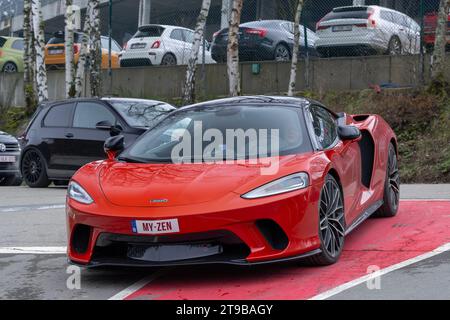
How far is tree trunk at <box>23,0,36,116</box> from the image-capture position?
2662cm

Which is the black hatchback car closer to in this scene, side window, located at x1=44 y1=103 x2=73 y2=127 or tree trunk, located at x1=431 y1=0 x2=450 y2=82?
side window, located at x1=44 y1=103 x2=73 y2=127

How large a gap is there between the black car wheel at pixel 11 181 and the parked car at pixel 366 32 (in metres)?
8.29

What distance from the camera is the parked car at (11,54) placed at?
30.2 meters

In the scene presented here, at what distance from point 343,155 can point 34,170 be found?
10021 mm

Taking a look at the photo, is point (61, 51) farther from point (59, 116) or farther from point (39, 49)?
point (59, 116)

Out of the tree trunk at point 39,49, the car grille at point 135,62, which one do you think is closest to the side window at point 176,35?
the car grille at point 135,62

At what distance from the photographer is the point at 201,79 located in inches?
913

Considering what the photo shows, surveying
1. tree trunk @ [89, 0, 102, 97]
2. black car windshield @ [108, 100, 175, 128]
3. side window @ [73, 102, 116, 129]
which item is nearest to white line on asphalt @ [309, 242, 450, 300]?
black car windshield @ [108, 100, 175, 128]

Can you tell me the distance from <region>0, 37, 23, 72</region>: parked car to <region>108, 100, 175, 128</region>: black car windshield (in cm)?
1594

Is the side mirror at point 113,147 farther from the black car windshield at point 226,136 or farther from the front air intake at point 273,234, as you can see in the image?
the front air intake at point 273,234
